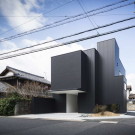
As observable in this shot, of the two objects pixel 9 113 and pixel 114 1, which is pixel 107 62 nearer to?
pixel 9 113

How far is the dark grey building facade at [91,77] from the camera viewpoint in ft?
75.5

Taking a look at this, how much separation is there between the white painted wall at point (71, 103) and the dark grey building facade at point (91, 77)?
108 inches

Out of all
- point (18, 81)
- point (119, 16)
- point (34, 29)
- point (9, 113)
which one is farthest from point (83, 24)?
point (18, 81)

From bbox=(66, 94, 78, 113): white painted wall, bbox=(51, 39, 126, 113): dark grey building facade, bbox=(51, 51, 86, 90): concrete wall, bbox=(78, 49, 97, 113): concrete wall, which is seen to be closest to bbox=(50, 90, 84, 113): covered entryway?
bbox=(66, 94, 78, 113): white painted wall

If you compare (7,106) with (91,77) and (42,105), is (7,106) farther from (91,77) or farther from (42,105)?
(91,77)

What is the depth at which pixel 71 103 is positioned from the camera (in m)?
27.2

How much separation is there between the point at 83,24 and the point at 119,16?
1733 millimetres

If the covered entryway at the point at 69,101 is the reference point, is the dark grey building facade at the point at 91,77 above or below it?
above

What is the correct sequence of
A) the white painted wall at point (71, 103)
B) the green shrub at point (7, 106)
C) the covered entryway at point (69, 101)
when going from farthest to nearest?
the white painted wall at point (71, 103), the covered entryway at point (69, 101), the green shrub at point (7, 106)

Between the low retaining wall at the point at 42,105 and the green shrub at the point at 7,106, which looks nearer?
the green shrub at the point at 7,106

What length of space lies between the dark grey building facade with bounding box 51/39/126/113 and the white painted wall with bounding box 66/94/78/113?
2749 millimetres

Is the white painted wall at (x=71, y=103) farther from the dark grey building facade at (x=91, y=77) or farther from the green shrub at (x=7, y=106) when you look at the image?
the green shrub at (x=7, y=106)

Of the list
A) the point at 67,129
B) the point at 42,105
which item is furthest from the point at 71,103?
the point at 67,129

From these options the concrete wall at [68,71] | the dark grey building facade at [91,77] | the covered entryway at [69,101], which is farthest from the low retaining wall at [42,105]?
the concrete wall at [68,71]
